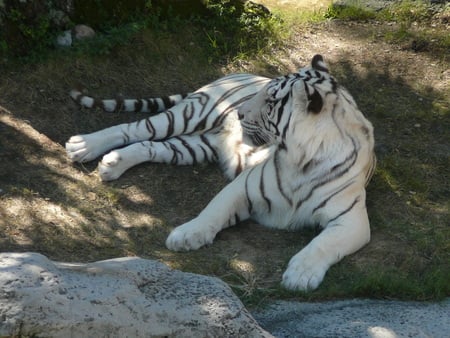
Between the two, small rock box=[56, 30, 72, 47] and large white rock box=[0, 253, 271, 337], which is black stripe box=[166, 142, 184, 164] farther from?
large white rock box=[0, 253, 271, 337]

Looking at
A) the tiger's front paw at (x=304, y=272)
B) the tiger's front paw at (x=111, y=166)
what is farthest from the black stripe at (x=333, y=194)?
the tiger's front paw at (x=111, y=166)

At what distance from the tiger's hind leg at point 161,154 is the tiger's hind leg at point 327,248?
48.3 inches

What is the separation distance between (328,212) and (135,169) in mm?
1321

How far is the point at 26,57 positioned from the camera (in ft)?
17.8

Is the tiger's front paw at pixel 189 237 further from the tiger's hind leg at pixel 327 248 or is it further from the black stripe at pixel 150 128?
the black stripe at pixel 150 128

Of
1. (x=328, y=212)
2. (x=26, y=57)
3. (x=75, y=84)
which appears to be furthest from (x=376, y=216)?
(x=26, y=57)

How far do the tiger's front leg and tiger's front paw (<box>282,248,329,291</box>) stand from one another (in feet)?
1.66

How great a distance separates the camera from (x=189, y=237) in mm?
3988

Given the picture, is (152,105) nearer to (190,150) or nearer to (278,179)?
(190,150)

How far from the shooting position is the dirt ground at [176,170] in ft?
13.0

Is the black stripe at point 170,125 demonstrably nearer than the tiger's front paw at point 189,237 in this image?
No

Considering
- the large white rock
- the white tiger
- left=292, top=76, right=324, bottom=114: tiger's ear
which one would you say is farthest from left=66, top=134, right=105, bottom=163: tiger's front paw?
the large white rock

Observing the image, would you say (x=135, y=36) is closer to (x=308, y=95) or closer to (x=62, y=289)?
(x=308, y=95)

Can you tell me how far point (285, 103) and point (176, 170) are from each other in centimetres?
99
